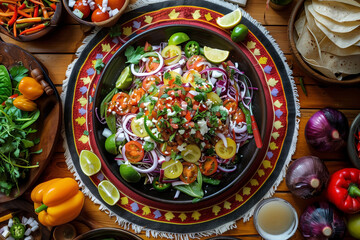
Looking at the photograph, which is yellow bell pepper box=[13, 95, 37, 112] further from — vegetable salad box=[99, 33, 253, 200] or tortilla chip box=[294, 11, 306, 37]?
tortilla chip box=[294, 11, 306, 37]

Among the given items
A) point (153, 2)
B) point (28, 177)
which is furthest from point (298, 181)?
point (28, 177)

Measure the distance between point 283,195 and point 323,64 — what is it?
109 centimetres

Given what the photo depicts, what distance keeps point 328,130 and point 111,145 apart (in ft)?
5.48

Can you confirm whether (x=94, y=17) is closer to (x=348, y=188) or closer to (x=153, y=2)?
(x=153, y=2)

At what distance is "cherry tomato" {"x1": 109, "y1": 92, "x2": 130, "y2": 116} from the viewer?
271cm

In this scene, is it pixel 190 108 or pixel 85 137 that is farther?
pixel 85 137

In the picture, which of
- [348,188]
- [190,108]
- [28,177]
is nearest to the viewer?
[190,108]

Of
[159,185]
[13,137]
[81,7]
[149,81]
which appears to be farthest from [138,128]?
[81,7]

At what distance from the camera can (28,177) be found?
9.10 feet

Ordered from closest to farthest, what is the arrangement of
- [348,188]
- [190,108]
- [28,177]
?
1. [190,108]
2. [348,188]
3. [28,177]

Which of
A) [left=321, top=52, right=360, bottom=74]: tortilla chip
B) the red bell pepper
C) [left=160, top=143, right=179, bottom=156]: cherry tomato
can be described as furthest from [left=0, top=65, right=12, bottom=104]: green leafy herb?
the red bell pepper

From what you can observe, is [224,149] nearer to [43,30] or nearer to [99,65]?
[99,65]

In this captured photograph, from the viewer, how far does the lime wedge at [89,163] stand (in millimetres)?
2768

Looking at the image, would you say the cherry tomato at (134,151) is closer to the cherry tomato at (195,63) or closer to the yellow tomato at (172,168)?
the yellow tomato at (172,168)
